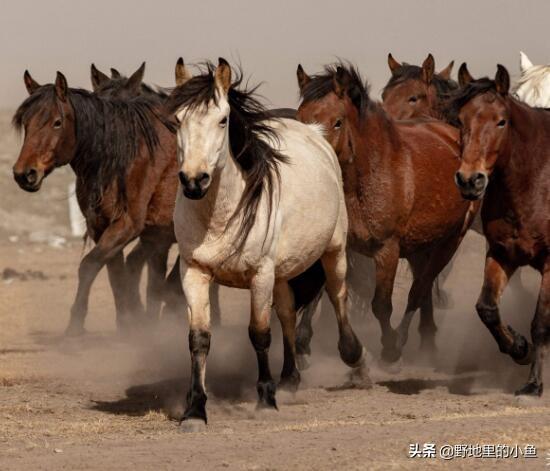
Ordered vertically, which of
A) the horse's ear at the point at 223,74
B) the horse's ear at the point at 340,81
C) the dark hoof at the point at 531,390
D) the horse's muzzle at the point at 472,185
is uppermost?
the horse's ear at the point at 340,81

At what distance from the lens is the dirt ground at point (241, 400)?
6250 millimetres

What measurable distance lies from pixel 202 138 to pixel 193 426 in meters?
1.52

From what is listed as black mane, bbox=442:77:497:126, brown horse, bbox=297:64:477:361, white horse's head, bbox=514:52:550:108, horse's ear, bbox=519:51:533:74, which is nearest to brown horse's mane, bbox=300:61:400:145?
brown horse, bbox=297:64:477:361

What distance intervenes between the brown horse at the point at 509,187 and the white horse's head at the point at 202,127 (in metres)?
1.56

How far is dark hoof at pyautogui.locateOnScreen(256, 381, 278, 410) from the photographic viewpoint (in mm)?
7821

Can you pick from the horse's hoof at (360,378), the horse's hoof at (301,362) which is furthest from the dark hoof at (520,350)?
the horse's hoof at (301,362)

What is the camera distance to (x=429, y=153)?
10242 mm

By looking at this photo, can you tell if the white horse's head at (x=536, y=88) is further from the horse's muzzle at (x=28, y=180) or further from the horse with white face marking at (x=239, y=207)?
the horse's muzzle at (x=28, y=180)

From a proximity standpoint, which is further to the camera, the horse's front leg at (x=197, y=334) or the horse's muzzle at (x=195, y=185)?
the horse's front leg at (x=197, y=334)

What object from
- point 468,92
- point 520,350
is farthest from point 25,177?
point 520,350

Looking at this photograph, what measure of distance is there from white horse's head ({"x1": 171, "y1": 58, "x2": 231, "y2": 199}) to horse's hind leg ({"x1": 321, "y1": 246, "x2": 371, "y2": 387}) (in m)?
1.71

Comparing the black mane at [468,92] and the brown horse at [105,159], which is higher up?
the black mane at [468,92]

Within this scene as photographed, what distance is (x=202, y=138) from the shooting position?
23.7 feet

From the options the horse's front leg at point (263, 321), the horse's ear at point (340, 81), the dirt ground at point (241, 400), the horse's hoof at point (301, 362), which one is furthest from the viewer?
the horse's hoof at point (301, 362)
